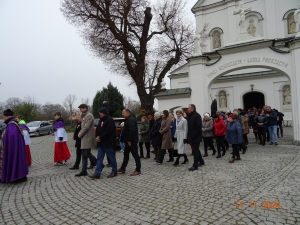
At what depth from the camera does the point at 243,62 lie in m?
12.0

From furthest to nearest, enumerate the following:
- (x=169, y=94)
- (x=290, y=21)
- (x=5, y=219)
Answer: (x=290, y=21) → (x=169, y=94) → (x=5, y=219)

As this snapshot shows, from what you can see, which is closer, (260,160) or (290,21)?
(260,160)

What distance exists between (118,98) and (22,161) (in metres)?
32.6

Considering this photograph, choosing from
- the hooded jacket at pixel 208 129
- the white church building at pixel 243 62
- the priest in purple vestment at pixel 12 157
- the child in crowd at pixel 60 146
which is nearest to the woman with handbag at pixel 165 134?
the hooded jacket at pixel 208 129

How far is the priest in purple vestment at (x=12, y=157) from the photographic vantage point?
6.17m

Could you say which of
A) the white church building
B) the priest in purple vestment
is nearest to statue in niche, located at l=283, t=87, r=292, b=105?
the white church building

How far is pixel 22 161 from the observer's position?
6309mm

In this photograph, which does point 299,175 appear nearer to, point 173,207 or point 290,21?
point 173,207

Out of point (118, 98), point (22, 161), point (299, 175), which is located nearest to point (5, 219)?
point (22, 161)

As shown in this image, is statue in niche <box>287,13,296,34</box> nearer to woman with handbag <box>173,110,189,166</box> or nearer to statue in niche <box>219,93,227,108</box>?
statue in niche <box>219,93,227,108</box>

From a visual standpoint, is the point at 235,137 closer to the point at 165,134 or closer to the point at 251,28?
the point at 165,134

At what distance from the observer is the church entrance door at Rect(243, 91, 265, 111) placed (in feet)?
76.3

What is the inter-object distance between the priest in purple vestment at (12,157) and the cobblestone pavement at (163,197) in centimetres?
24
